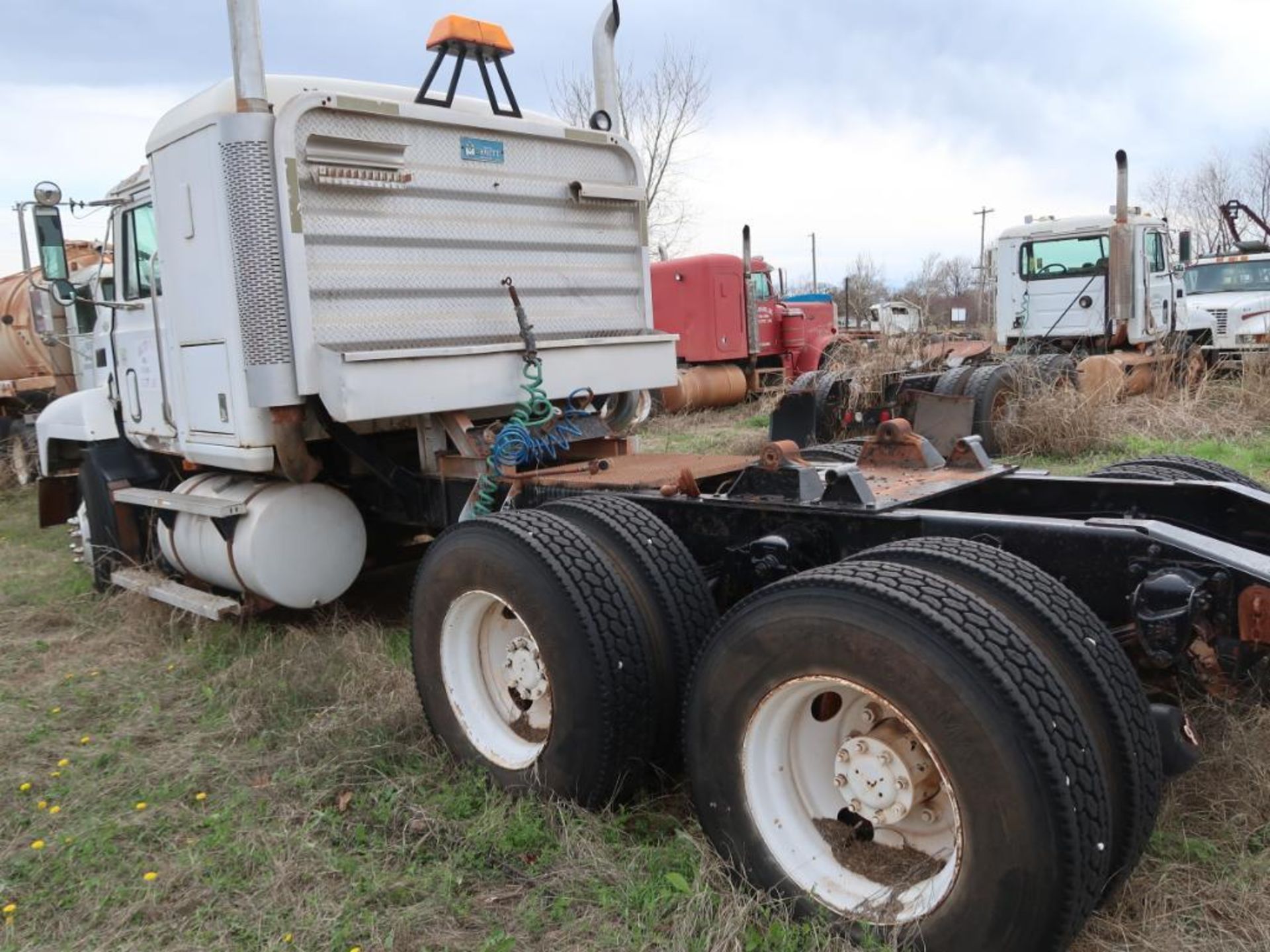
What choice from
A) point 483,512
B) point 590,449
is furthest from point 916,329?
point 483,512

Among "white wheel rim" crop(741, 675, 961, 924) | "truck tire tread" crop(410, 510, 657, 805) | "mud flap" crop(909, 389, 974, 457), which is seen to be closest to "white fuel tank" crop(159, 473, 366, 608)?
"truck tire tread" crop(410, 510, 657, 805)

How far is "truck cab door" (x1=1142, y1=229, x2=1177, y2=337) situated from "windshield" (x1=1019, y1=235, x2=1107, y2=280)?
480 millimetres

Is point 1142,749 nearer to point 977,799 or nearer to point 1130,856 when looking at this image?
point 1130,856

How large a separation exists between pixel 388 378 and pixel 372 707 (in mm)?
1402

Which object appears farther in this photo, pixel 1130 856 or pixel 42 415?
pixel 42 415

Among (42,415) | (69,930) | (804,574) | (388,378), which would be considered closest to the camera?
(804,574)

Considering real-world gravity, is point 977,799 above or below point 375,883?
above

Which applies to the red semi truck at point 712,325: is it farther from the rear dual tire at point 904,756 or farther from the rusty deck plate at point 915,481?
the rear dual tire at point 904,756

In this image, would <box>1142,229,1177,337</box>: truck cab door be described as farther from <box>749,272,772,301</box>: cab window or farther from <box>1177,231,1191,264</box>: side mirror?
<box>749,272,772,301</box>: cab window

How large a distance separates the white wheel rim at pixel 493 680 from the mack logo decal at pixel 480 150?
2518mm

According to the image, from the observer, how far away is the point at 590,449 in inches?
216

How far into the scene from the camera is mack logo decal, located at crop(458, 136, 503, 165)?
504 centimetres

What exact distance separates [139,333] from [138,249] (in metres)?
0.46

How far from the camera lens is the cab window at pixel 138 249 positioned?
18.2 feet
